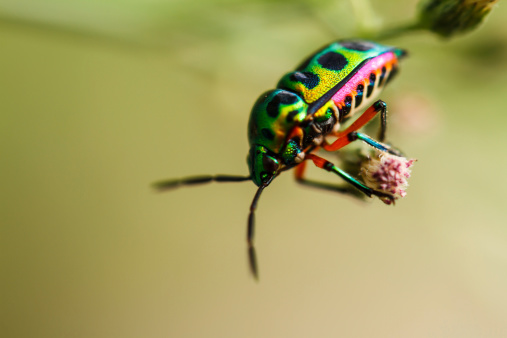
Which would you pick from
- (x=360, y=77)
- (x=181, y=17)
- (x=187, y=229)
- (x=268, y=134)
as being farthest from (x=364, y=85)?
(x=187, y=229)

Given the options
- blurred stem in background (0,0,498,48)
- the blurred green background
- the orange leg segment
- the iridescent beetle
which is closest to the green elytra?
the iridescent beetle

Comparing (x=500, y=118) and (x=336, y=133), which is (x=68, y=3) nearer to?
(x=336, y=133)

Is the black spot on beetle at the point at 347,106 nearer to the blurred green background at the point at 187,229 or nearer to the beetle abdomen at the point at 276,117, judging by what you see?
A: the beetle abdomen at the point at 276,117

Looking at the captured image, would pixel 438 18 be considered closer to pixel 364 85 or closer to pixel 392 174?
pixel 364 85

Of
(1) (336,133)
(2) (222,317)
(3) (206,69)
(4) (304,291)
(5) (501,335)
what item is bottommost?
(2) (222,317)

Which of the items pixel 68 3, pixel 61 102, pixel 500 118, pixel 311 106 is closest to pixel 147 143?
pixel 61 102

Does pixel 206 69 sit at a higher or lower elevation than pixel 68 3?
lower
